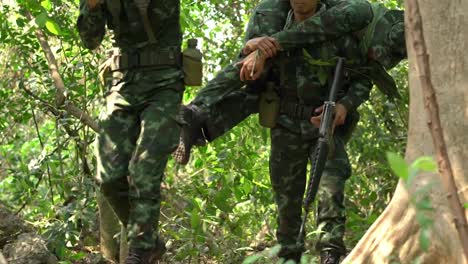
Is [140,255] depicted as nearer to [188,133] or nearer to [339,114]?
[188,133]

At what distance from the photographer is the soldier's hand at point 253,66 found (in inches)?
198

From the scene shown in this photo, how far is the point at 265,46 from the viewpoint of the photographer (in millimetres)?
5059

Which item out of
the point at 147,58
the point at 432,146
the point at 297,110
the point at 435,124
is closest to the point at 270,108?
the point at 297,110

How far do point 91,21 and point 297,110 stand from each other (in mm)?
1243

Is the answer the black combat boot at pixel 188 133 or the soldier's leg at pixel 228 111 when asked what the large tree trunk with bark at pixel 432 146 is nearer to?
the black combat boot at pixel 188 133

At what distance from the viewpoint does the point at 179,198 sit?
24.4 feet

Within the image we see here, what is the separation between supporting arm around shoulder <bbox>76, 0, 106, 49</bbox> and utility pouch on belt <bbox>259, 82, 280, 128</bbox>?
1.00 m

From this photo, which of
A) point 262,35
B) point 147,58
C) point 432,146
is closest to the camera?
point 432,146

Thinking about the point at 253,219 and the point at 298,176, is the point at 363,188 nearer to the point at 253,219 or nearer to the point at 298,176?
the point at 253,219

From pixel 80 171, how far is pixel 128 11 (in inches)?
99.0

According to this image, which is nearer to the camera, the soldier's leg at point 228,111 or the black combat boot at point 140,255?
the black combat boot at point 140,255

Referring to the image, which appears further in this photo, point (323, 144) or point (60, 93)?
point (60, 93)

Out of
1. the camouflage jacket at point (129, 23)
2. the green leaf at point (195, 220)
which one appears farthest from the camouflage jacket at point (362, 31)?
the green leaf at point (195, 220)

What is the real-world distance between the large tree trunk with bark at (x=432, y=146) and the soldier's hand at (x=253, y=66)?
109 cm
